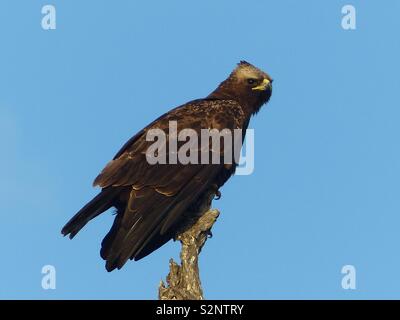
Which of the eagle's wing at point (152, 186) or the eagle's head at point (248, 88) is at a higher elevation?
the eagle's head at point (248, 88)

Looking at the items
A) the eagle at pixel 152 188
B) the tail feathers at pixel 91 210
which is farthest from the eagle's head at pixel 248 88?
the tail feathers at pixel 91 210

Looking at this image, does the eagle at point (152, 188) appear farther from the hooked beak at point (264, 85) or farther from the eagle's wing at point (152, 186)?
the hooked beak at point (264, 85)

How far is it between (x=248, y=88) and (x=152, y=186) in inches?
119

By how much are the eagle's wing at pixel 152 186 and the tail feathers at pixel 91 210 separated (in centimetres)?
14

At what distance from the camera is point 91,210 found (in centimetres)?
1166

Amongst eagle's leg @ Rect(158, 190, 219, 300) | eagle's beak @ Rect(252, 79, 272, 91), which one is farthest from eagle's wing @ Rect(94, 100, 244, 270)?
eagle's beak @ Rect(252, 79, 272, 91)

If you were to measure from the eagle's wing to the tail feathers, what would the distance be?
0.14 m

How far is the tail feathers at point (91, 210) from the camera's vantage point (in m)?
11.5

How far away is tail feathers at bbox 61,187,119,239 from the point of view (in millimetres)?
11531

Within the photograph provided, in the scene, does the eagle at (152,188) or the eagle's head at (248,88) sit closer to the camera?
the eagle at (152,188)

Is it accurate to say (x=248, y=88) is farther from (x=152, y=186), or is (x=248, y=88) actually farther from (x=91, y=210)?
Answer: (x=91, y=210)

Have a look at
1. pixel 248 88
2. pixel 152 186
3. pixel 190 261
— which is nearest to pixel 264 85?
pixel 248 88
